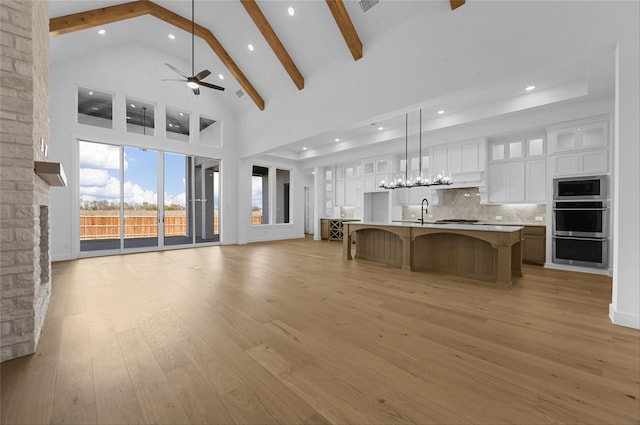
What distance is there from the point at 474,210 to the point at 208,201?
8054 mm

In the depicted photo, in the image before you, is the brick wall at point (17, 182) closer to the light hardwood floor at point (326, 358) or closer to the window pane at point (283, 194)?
the light hardwood floor at point (326, 358)

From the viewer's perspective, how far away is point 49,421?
139cm

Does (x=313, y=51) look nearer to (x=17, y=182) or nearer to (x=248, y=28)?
(x=248, y=28)

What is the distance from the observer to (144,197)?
284 inches

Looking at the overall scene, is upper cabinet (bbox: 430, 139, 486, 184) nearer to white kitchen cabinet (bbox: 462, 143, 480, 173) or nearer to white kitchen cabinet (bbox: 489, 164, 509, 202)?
white kitchen cabinet (bbox: 462, 143, 480, 173)

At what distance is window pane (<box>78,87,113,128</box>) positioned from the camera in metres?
6.48

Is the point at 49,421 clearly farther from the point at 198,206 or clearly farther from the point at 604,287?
the point at 198,206

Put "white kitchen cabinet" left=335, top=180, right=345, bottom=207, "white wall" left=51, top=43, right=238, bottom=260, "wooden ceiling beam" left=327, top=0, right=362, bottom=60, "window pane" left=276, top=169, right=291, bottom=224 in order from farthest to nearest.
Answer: "window pane" left=276, top=169, right=291, bottom=224
"white kitchen cabinet" left=335, top=180, right=345, bottom=207
"white wall" left=51, top=43, right=238, bottom=260
"wooden ceiling beam" left=327, top=0, right=362, bottom=60

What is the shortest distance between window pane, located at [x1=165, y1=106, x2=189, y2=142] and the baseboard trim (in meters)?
9.67

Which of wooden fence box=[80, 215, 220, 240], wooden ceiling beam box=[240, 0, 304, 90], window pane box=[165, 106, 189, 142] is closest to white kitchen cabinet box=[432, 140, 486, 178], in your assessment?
wooden ceiling beam box=[240, 0, 304, 90]

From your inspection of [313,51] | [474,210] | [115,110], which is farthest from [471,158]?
[115,110]

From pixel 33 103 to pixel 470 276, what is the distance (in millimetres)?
5733

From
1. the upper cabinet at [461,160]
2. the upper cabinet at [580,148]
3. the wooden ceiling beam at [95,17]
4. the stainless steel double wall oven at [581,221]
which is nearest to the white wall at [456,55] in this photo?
the upper cabinet at [580,148]

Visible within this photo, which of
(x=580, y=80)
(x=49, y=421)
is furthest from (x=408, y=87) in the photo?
(x=49, y=421)
